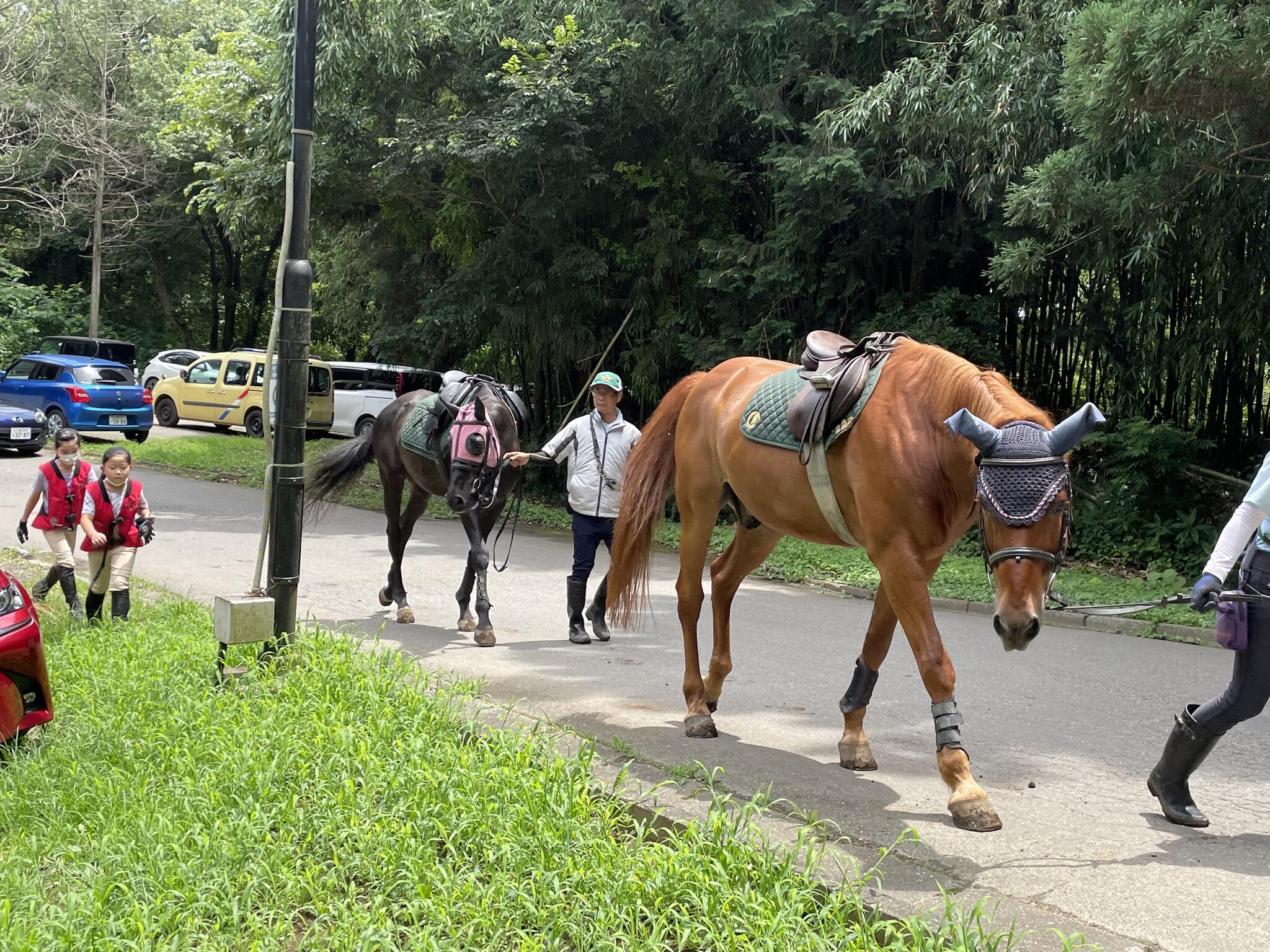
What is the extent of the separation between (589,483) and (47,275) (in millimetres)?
43630

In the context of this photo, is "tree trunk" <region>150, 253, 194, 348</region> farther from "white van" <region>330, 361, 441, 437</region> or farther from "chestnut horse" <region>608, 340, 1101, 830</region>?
"chestnut horse" <region>608, 340, 1101, 830</region>

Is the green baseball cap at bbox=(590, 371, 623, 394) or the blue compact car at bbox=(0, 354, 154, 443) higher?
the green baseball cap at bbox=(590, 371, 623, 394)

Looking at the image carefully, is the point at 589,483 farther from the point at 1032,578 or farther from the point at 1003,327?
the point at 1003,327

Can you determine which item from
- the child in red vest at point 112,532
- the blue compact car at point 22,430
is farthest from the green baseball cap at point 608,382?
the blue compact car at point 22,430

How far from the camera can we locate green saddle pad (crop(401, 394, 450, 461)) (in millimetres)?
9578

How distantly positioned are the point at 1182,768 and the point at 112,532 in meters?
6.90

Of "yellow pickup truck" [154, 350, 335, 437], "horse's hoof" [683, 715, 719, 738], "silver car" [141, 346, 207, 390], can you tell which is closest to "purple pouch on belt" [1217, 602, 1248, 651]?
"horse's hoof" [683, 715, 719, 738]

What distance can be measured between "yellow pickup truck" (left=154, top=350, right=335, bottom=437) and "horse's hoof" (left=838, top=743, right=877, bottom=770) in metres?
24.7

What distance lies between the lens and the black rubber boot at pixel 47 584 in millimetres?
8820

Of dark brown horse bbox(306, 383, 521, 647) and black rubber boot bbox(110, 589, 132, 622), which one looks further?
dark brown horse bbox(306, 383, 521, 647)

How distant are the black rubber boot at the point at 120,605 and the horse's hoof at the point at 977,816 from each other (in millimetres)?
6027

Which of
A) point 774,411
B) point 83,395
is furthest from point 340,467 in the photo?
point 83,395

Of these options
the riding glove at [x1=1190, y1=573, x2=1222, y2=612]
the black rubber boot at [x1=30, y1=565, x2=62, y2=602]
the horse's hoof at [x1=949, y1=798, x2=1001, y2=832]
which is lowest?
the black rubber boot at [x1=30, y1=565, x2=62, y2=602]

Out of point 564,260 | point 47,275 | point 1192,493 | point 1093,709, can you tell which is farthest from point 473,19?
point 47,275
